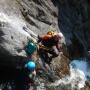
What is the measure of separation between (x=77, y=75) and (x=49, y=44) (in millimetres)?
3455

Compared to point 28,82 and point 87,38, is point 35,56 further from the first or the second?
point 87,38

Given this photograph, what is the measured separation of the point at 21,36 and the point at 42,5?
479 centimetres

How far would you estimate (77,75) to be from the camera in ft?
58.7

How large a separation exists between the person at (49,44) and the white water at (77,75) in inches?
66.7

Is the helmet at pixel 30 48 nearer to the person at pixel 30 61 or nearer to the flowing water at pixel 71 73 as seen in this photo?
the person at pixel 30 61

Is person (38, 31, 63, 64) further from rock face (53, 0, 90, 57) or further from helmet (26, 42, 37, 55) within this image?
rock face (53, 0, 90, 57)

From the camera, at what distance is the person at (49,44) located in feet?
50.2

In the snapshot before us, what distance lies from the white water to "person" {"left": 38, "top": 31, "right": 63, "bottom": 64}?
1693 millimetres

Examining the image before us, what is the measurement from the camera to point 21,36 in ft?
46.5

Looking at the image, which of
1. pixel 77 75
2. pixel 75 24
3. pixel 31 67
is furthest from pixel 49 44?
pixel 75 24

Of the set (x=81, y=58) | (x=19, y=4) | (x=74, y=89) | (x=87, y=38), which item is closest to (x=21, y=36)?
(x=19, y=4)

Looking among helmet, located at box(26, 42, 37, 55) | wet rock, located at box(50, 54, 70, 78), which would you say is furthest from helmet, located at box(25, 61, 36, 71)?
wet rock, located at box(50, 54, 70, 78)

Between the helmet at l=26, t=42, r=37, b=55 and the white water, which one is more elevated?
the helmet at l=26, t=42, r=37, b=55

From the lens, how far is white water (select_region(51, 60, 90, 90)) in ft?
55.0
